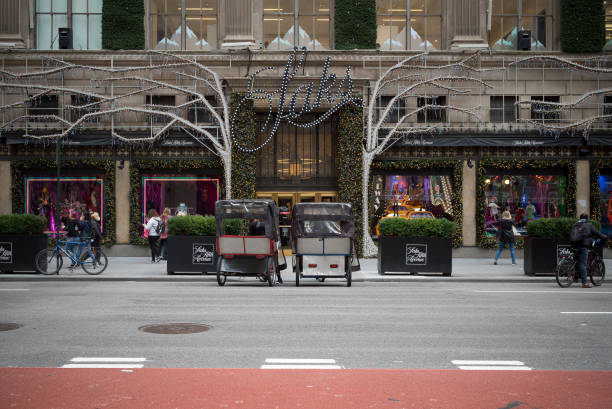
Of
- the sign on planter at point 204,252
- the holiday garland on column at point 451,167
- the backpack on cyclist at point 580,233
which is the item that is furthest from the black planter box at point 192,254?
the holiday garland on column at point 451,167

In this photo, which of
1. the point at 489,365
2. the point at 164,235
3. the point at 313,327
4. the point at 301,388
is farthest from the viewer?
the point at 164,235

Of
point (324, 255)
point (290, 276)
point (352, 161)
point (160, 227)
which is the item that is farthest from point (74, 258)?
point (352, 161)

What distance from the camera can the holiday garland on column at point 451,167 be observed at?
26375 mm

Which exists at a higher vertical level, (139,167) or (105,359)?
(139,167)

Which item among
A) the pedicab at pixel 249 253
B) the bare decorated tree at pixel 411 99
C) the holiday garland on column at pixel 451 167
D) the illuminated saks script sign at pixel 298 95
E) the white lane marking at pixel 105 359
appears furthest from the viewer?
the holiday garland on column at pixel 451 167

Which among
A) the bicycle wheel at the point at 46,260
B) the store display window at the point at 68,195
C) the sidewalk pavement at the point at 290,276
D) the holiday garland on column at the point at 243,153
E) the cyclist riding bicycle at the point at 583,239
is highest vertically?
the holiday garland on column at the point at 243,153

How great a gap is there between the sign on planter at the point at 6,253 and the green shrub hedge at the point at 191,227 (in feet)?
15.2

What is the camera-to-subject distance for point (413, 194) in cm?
2664

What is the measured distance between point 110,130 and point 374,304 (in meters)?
17.7

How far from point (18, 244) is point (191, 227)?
5.02 m

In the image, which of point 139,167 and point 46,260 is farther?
point 139,167

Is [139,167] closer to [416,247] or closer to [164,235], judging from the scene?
[164,235]

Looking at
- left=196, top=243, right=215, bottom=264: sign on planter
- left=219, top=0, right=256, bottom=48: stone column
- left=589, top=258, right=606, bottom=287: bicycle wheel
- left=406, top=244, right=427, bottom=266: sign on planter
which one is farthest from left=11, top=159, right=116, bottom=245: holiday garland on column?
left=589, top=258, right=606, bottom=287: bicycle wheel

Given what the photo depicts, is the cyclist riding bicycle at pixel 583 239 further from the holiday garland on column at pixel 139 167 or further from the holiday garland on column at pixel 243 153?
the holiday garland on column at pixel 139 167
